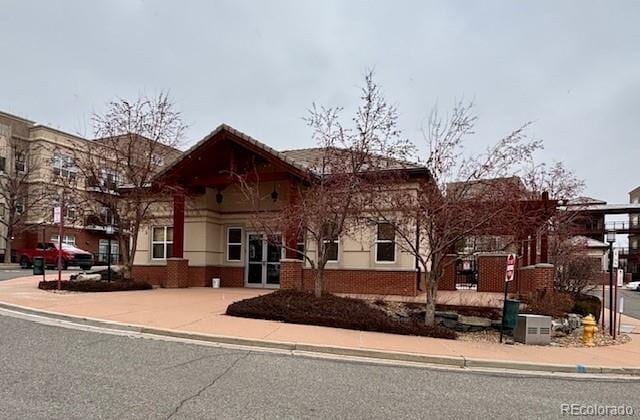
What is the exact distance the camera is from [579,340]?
11.5 meters

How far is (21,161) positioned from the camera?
42.4m

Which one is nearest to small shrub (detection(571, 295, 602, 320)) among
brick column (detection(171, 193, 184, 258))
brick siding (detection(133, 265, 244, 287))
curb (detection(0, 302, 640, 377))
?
curb (detection(0, 302, 640, 377))

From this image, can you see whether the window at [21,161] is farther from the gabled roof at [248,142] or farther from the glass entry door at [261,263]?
the glass entry door at [261,263]

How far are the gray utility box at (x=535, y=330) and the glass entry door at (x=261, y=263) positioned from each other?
36.4 ft

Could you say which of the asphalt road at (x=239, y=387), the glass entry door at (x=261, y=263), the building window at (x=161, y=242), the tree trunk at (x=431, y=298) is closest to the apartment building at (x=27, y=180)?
the building window at (x=161, y=242)

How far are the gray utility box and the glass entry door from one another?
11086mm

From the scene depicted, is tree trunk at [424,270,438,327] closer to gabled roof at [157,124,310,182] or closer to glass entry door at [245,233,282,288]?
gabled roof at [157,124,310,182]

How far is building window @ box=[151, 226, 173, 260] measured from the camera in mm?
21792

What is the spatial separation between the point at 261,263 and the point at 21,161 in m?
32.7

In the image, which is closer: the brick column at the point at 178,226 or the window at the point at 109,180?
the window at the point at 109,180

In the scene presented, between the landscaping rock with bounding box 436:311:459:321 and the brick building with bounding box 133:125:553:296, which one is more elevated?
the brick building with bounding box 133:125:553:296

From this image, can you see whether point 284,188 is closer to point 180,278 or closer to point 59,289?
point 180,278

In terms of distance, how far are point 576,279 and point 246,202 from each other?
45.3 ft

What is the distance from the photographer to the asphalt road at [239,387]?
5320mm
